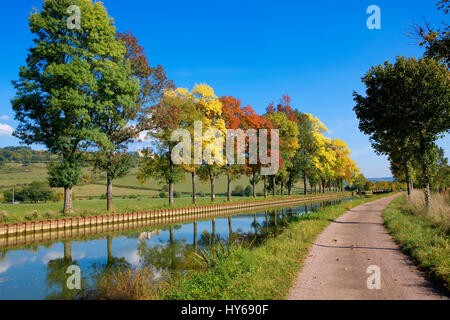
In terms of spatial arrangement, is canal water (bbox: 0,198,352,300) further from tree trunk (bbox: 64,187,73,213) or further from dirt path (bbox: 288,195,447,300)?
tree trunk (bbox: 64,187,73,213)

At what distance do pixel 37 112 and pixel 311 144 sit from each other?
161 ft

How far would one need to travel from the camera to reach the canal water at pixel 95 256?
1034 cm

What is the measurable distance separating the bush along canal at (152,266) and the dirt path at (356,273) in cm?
55

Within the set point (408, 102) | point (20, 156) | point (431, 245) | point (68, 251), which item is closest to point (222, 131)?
point (408, 102)

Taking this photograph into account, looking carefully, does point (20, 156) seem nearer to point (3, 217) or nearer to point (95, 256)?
point (3, 217)

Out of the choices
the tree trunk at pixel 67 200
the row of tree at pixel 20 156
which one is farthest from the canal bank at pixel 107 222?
the row of tree at pixel 20 156

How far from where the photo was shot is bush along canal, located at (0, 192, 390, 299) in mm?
7453

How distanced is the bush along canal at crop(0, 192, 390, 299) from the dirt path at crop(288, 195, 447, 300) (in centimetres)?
55

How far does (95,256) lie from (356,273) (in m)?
12.5

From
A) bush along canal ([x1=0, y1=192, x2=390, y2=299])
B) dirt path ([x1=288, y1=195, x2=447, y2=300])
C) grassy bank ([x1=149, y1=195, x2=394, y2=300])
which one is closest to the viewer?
dirt path ([x1=288, y1=195, x2=447, y2=300])

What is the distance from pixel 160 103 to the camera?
107 feet

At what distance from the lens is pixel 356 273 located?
8.05 meters

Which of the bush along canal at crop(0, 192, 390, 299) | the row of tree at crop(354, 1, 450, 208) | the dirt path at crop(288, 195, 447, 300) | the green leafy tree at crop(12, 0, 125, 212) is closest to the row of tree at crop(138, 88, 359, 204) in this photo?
the green leafy tree at crop(12, 0, 125, 212)

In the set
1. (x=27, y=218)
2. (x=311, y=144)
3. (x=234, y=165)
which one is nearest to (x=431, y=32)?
(x=27, y=218)
